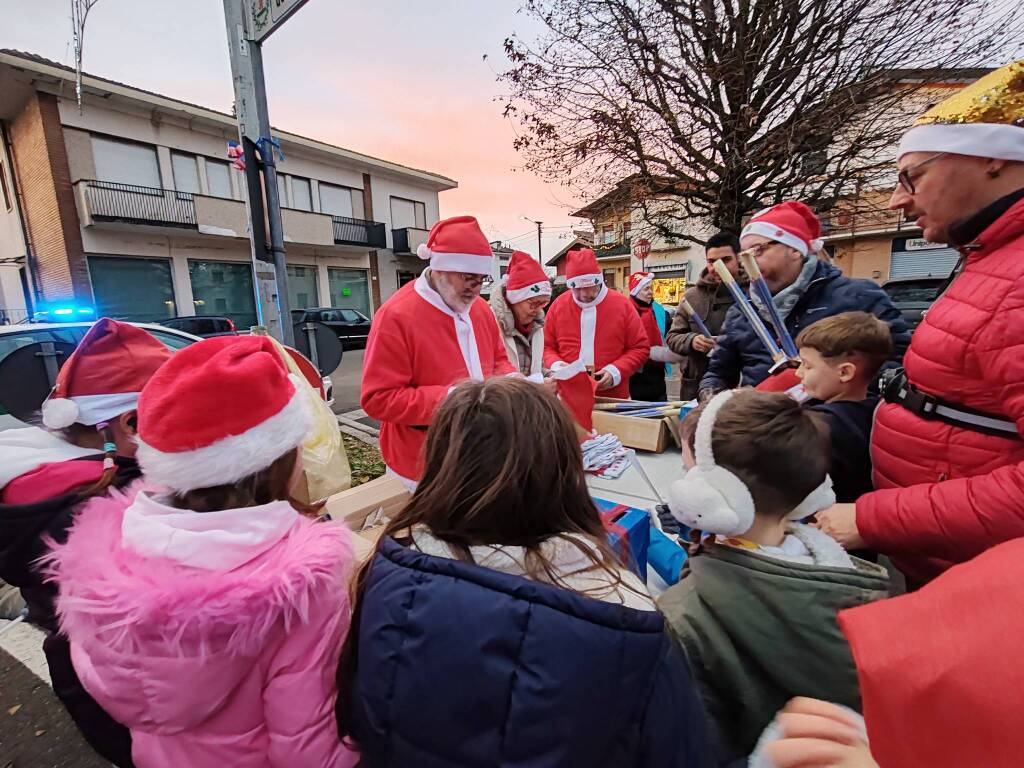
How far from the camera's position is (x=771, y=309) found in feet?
6.86

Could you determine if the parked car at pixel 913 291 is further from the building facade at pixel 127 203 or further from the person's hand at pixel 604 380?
the building facade at pixel 127 203

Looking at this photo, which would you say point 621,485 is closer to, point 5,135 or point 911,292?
point 911,292

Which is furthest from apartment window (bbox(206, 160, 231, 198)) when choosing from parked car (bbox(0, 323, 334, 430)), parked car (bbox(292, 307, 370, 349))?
parked car (bbox(0, 323, 334, 430))

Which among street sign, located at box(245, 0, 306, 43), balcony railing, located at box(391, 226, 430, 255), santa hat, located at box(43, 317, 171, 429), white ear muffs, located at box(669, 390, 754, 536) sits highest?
balcony railing, located at box(391, 226, 430, 255)

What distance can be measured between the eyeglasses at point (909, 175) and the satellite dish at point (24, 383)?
11.0ft

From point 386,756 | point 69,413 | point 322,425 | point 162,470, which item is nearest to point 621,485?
point 322,425

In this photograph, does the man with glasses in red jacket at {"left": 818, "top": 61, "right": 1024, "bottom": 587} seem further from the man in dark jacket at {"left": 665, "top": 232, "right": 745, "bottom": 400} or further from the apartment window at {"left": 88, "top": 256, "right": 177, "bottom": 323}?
the apartment window at {"left": 88, "top": 256, "right": 177, "bottom": 323}

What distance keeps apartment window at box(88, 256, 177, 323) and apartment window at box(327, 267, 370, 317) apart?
21.3 feet

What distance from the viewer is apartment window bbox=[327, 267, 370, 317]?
21766mm

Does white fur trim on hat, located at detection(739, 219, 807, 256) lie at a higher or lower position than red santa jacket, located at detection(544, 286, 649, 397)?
higher

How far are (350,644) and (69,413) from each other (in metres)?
1.33

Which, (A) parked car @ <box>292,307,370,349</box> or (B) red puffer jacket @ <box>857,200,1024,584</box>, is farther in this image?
(A) parked car @ <box>292,307,370,349</box>

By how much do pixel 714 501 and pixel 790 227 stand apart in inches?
66.7

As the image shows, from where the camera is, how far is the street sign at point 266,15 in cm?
294
